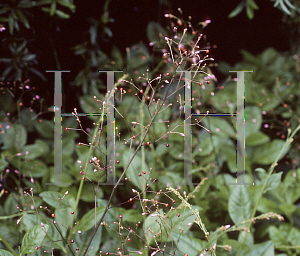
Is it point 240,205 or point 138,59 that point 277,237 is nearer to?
point 240,205

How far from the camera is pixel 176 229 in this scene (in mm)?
774

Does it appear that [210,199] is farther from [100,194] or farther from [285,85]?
[285,85]

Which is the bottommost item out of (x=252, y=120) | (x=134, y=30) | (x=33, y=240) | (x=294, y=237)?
(x=294, y=237)

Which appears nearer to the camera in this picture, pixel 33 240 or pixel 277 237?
pixel 33 240

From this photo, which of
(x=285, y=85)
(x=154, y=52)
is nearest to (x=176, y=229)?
(x=154, y=52)

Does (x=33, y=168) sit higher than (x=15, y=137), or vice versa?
(x=15, y=137)

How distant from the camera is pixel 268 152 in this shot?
1.04 meters

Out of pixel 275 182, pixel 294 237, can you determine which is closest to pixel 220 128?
pixel 275 182

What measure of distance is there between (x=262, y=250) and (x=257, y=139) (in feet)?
1.27

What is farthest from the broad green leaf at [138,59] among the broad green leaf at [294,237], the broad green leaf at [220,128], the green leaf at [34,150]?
the broad green leaf at [294,237]

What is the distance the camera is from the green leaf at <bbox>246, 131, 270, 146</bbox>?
1.01 metres

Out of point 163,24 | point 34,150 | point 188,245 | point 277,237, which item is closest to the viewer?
point 188,245

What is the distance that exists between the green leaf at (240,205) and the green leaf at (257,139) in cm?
23

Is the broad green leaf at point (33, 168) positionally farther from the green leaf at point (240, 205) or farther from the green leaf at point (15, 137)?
the green leaf at point (240, 205)
